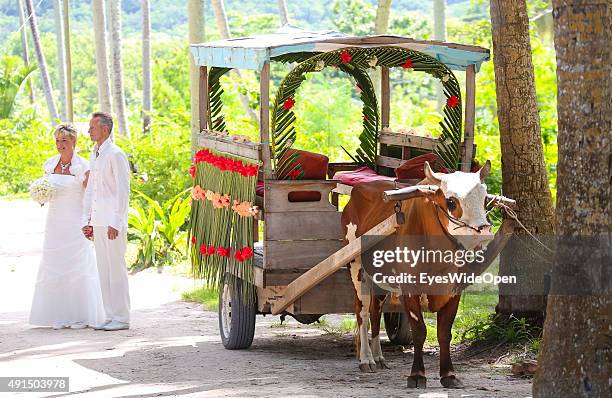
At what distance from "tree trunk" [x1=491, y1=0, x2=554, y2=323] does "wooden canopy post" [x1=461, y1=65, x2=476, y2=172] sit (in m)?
0.21

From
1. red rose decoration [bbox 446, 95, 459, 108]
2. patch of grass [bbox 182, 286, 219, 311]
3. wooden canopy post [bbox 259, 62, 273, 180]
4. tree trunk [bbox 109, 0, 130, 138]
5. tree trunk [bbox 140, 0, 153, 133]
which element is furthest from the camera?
tree trunk [bbox 140, 0, 153, 133]

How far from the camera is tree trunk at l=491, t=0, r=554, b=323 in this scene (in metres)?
9.18

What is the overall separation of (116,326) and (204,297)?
215cm

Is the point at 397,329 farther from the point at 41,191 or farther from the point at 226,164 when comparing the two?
the point at 41,191

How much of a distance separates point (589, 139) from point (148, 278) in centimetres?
924

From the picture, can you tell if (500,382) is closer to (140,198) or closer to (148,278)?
(148,278)

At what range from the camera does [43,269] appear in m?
11.6

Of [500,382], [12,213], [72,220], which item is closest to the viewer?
[500,382]

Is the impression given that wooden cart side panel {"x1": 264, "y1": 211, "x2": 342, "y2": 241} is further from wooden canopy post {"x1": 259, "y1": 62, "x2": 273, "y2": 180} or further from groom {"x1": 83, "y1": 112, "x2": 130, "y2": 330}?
groom {"x1": 83, "y1": 112, "x2": 130, "y2": 330}

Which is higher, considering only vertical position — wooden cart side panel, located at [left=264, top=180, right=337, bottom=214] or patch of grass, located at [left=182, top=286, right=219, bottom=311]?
wooden cart side panel, located at [left=264, top=180, right=337, bottom=214]

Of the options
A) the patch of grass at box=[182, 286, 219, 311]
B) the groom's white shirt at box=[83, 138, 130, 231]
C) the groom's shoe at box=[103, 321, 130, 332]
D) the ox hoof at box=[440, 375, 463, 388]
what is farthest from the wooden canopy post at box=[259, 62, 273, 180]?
the patch of grass at box=[182, 286, 219, 311]

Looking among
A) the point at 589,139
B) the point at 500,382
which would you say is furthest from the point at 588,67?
the point at 500,382

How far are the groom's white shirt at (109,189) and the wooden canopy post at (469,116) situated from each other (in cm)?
343

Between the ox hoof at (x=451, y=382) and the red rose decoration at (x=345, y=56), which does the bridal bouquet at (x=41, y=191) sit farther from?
the ox hoof at (x=451, y=382)
